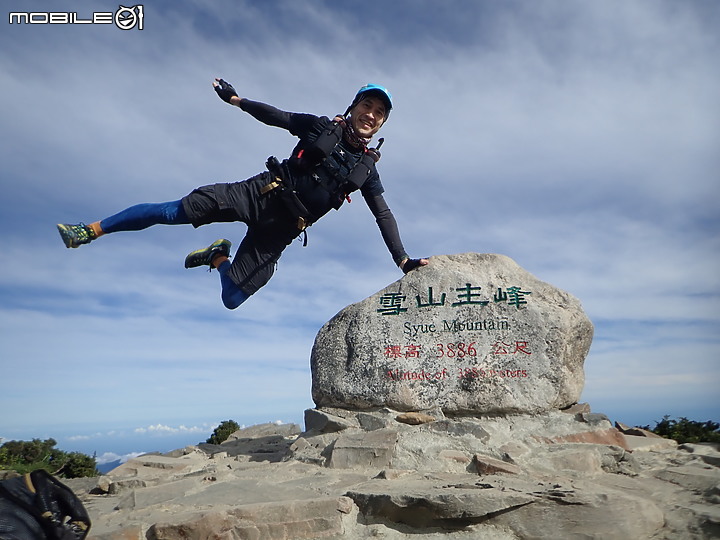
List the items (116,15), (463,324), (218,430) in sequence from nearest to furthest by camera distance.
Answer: (116,15)
(463,324)
(218,430)

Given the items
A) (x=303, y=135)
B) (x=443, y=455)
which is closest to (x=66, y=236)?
(x=303, y=135)

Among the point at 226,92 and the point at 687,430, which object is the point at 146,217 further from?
the point at 687,430

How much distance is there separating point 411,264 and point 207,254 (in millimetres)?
2592

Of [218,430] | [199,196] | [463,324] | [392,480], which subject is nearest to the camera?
[392,480]

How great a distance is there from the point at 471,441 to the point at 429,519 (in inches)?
63.6

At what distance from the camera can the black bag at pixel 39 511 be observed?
298cm

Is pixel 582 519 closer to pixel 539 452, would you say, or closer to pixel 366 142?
pixel 539 452

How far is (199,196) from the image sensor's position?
5.63m

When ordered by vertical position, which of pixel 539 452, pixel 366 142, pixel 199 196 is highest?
pixel 366 142

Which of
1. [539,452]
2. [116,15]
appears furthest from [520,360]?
[116,15]

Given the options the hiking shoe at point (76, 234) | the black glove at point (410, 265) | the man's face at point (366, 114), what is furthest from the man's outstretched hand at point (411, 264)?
the hiking shoe at point (76, 234)

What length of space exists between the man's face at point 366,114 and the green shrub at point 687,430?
6.15 metres

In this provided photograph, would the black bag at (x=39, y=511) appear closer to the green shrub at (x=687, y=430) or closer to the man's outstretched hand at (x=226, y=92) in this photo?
the man's outstretched hand at (x=226, y=92)

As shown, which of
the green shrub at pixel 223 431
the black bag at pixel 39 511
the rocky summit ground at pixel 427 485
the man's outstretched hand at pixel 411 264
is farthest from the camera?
the green shrub at pixel 223 431
